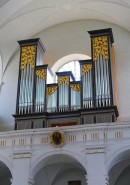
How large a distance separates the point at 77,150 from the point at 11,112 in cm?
548

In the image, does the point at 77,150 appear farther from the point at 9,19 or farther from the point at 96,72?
the point at 9,19

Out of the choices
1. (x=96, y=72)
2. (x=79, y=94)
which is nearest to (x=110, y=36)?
(x=96, y=72)

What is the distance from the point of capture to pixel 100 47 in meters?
16.9

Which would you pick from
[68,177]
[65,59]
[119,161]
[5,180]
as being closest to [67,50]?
[65,59]

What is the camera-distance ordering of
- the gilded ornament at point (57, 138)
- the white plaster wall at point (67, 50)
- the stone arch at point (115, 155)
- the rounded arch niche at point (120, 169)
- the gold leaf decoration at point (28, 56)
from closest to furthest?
1. the stone arch at point (115, 155)
2. the rounded arch niche at point (120, 169)
3. the gilded ornament at point (57, 138)
4. the gold leaf decoration at point (28, 56)
5. the white plaster wall at point (67, 50)

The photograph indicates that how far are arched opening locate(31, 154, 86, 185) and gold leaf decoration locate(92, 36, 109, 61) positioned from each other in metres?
4.85

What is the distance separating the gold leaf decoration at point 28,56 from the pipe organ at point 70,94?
0.05 metres

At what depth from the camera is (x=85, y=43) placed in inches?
765

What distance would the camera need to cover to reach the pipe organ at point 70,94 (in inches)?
617

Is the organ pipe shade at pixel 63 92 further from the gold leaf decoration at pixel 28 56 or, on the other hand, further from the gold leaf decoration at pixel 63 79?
the gold leaf decoration at pixel 28 56

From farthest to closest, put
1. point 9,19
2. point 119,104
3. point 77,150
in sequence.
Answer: point 9,19
point 119,104
point 77,150

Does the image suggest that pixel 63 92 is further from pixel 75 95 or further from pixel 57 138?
pixel 57 138

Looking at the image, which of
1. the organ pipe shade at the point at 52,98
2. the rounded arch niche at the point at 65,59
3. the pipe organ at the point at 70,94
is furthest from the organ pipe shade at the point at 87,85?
the rounded arch niche at the point at 65,59

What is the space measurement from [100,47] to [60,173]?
6012 millimetres
